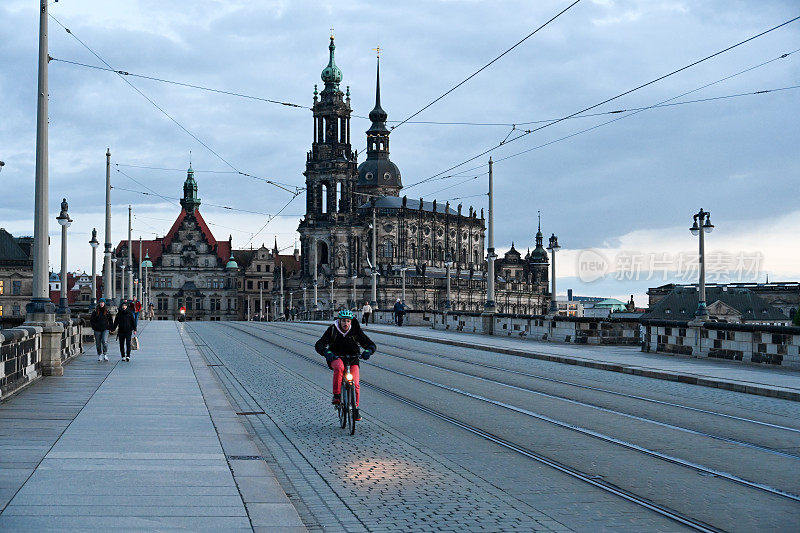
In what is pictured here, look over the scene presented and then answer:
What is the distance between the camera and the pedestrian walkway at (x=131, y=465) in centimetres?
685

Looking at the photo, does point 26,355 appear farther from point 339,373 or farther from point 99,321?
point 339,373

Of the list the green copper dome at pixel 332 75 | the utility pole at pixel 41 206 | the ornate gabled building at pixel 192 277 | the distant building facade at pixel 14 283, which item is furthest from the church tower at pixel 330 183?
the utility pole at pixel 41 206

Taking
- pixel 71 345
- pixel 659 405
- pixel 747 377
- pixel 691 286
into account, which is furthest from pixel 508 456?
pixel 691 286

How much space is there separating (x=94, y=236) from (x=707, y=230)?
88.7 feet

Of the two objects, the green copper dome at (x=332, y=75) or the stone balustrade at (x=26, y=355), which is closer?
the stone balustrade at (x=26, y=355)

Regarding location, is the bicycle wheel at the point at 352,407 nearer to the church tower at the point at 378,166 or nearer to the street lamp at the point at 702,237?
the street lamp at the point at 702,237

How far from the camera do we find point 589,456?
10242 millimetres

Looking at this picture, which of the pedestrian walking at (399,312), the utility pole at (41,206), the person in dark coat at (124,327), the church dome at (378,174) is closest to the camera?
the utility pole at (41,206)

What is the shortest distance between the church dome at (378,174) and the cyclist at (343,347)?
12394cm

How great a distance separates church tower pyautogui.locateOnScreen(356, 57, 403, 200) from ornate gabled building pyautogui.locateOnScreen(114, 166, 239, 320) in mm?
28318

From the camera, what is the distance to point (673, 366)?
76.3 feet

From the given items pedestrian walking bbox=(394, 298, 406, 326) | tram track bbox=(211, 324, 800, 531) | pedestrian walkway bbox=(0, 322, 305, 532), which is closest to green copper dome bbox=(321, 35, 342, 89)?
pedestrian walking bbox=(394, 298, 406, 326)

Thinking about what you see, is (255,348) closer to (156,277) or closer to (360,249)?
(360,249)

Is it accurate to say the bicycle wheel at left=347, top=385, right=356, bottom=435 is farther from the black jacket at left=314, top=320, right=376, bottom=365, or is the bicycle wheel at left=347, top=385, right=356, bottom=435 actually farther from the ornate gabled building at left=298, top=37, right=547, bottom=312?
the ornate gabled building at left=298, top=37, right=547, bottom=312
